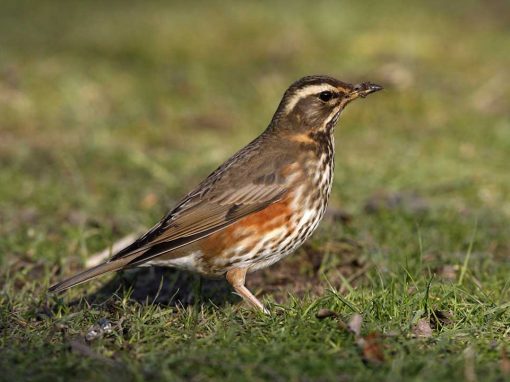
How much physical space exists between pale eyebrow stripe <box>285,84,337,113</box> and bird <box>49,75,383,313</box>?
36 centimetres

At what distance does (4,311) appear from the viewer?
593 cm

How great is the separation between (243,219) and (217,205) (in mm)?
243

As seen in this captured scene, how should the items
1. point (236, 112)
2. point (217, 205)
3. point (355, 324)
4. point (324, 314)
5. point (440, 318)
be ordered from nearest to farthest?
1. point (355, 324)
2. point (324, 314)
3. point (440, 318)
4. point (217, 205)
5. point (236, 112)

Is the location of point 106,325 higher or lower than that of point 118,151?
lower

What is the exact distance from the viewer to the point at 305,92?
6.84 m

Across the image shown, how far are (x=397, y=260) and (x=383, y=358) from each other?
2442mm

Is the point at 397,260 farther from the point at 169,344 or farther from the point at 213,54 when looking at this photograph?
the point at 213,54

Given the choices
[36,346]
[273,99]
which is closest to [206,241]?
[36,346]

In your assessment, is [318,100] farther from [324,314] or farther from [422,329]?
[422,329]

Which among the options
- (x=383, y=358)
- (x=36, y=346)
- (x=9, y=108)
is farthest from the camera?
(x=9, y=108)

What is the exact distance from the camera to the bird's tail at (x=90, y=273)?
5961 millimetres

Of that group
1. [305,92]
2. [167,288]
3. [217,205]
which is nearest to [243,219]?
[217,205]

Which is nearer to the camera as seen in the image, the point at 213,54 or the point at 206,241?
the point at 206,241

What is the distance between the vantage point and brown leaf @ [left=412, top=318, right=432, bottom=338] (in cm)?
526
